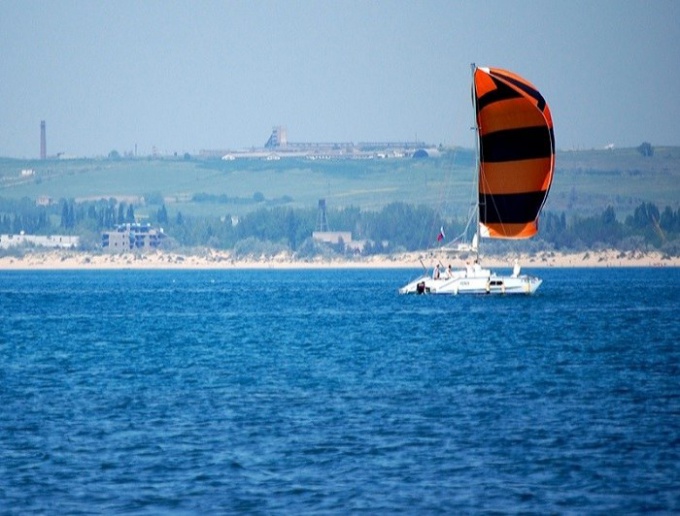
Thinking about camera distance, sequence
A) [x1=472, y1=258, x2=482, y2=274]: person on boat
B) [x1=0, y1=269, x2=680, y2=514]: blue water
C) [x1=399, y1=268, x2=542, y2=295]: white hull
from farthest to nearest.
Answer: [x1=472, y1=258, x2=482, y2=274]: person on boat, [x1=399, y1=268, x2=542, y2=295]: white hull, [x1=0, y1=269, x2=680, y2=514]: blue water

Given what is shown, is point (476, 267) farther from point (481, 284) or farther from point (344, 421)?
point (344, 421)

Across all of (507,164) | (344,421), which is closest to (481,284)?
(507,164)

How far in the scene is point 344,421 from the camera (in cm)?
3216

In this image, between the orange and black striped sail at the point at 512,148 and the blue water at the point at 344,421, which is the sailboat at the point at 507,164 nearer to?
the orange and black striped sail at the point at 512,148

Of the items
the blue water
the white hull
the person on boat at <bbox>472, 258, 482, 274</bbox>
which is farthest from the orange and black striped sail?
the blue water

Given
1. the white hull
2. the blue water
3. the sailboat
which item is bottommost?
the white hull

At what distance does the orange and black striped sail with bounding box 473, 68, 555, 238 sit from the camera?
92.8 m

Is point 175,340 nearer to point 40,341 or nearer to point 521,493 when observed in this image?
point 40,341

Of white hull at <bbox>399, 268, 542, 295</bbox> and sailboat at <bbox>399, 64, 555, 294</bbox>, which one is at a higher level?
sailboat at <bbox>399, 64, 555, 294</bbox>

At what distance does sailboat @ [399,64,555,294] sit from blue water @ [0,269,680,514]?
28.7m

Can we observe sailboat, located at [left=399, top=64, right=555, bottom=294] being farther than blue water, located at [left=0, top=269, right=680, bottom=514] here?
Yes

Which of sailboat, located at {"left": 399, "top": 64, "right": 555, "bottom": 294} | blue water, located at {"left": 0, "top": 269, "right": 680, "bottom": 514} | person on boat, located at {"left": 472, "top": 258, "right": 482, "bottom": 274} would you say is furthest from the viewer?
person on boat, located at {"left": 472, "top": 258, "right": 482, "bottom": 274}

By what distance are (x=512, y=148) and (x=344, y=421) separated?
209 feet

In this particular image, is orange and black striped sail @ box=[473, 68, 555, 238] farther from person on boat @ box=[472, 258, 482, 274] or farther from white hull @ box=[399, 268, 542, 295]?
white hull @ box=[399, 268, 542, 295]
